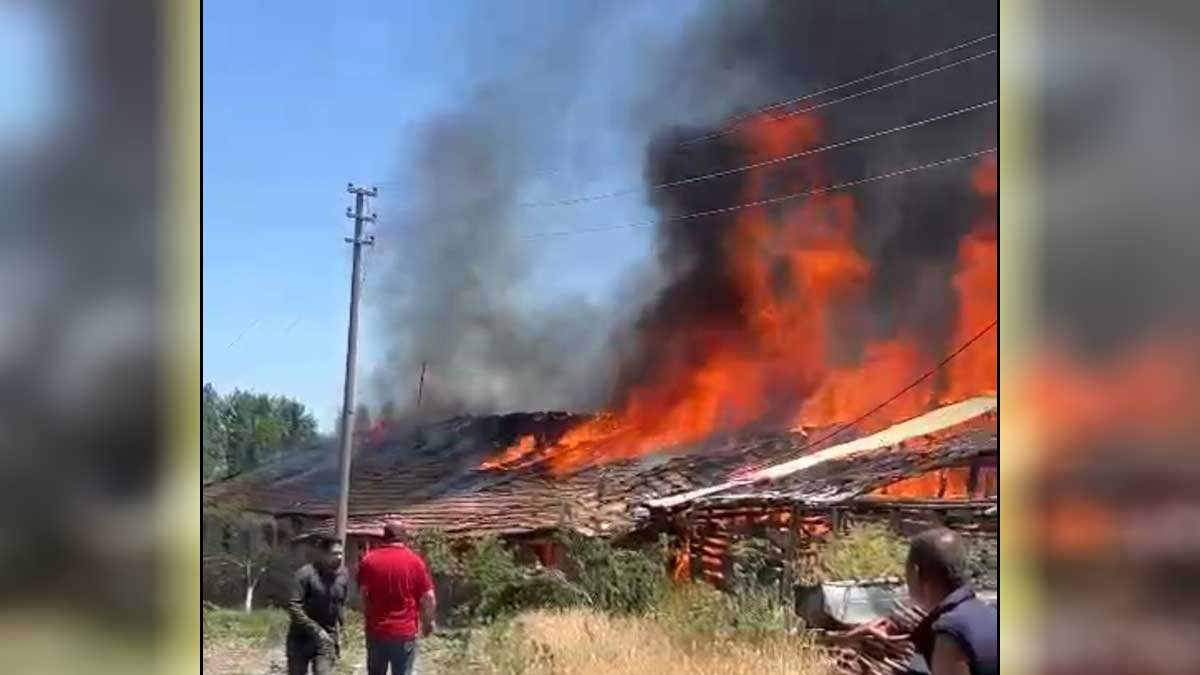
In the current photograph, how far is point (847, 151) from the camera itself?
3520 millimetres

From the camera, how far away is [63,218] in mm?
3529

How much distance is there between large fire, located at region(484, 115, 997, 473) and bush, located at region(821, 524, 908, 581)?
294 millimetres

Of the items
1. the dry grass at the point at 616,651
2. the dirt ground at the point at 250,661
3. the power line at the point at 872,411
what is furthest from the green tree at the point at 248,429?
the power line at the point at 872,411

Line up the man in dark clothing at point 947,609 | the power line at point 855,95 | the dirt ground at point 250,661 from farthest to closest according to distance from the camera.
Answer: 1. the dirt ground at point 250,661
2. the power line at point 855,95
3. the man in dark clothing at point 947,609

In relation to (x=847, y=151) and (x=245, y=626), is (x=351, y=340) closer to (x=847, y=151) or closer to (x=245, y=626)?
(x=245, y=626)

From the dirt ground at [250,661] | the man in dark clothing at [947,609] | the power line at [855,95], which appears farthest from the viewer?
the dirt ground at [250,661]

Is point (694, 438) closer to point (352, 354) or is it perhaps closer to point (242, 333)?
point (352, 354)

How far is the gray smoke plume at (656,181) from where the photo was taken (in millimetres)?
3479

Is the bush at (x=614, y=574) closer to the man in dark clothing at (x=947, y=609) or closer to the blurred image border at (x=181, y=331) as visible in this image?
the man in dark clothing at (x=947, y=609)

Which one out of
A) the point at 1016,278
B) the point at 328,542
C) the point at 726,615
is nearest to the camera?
the point at 1016,278

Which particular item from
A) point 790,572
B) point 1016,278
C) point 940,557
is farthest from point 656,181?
point 940,557

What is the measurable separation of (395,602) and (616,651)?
2.10 feet

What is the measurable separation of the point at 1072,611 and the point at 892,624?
46 centimetres

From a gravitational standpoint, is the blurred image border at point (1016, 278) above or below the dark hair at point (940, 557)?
above
